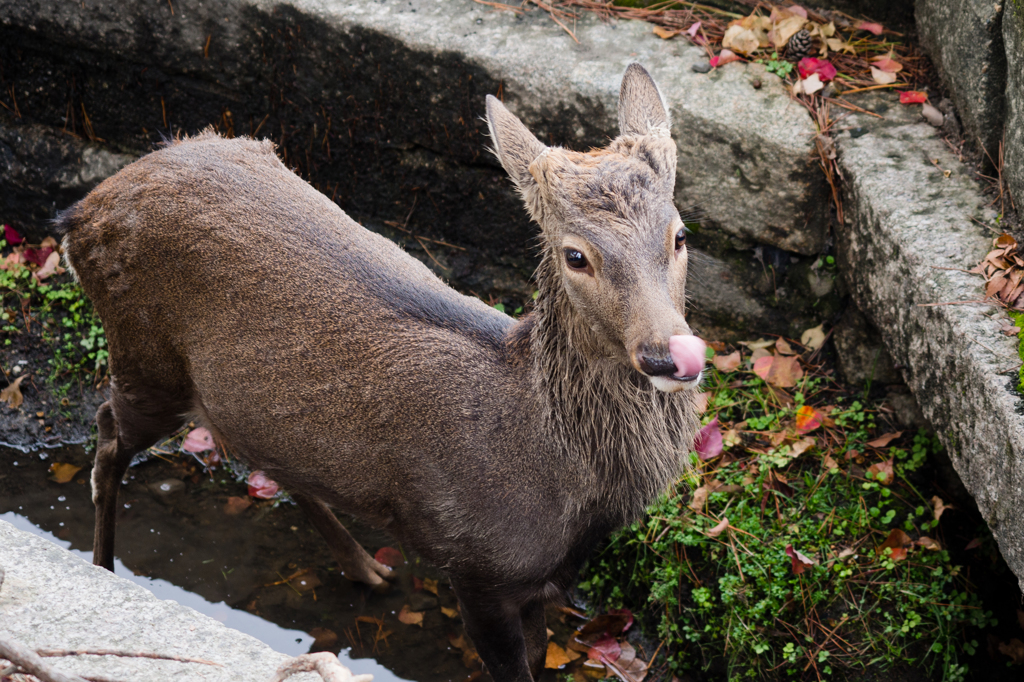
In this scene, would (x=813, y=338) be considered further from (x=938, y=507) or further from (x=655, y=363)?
(x=655, y=363)

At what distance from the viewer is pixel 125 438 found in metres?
4.09

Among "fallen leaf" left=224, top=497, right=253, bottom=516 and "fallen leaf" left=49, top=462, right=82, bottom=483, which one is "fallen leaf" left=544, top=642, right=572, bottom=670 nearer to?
"fallen leaf" left=224, top=497, right=253, bottom=516

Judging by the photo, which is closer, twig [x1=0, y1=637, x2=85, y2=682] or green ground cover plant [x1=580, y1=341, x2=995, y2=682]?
twig [x1=0, y1=637, x2=85, y2=682]

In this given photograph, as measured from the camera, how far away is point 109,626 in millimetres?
2559

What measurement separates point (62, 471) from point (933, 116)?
5125mm

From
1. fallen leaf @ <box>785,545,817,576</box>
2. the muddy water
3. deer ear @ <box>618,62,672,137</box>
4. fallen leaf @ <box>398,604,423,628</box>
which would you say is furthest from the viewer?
fallen leaf @ <box>398,604,423,628</box>

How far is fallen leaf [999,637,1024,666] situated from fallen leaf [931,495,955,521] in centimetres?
57

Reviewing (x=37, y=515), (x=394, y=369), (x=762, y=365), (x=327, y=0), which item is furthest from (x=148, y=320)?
(x=762, y=365)

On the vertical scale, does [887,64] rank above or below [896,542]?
above

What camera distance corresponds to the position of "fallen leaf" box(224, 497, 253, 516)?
480 cm

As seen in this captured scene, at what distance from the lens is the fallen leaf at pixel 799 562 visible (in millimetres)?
3725

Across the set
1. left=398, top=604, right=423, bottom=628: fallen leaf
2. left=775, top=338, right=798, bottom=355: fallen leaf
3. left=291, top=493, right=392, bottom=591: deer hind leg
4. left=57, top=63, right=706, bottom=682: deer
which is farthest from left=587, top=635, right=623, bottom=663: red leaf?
left=775, top=338, right=798, bottom=355: fallen leaf

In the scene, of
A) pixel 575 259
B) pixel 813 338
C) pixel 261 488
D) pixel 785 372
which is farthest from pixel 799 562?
pixel 261 488

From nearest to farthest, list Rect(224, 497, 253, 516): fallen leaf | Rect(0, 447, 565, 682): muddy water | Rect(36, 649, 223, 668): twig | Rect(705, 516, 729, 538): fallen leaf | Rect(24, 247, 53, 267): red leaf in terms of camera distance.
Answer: Rect(36, 649, 223, 668): twig < Rect(705, 516, 729, 538): fallen leaf < Rect(0, 447, 565, 682): muddy water < Rect(224, 497, 253, 516): fallen leaf < Rect(24, 247, 53, 267): red leaf
